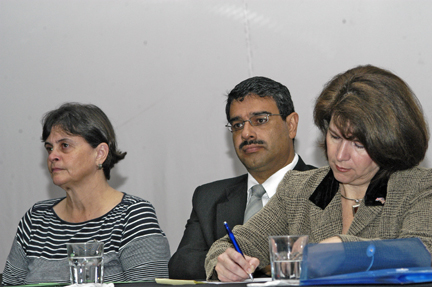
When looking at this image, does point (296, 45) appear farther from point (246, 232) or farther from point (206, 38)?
point (246, 232)

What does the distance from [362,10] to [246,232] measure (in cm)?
190

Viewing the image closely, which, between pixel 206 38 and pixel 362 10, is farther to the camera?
pixel 206 38

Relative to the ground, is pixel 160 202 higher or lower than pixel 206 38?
lower

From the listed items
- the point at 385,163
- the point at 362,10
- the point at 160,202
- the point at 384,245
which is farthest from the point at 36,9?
the point at 384,245

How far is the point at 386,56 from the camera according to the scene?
115 inches

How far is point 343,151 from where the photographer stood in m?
1.44

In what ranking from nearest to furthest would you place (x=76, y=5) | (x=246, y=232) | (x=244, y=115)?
(x=246, y=232) → (x=244, y=115) → (x=76, y=5)

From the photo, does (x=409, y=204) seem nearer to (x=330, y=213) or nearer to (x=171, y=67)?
(x=330, y=213)

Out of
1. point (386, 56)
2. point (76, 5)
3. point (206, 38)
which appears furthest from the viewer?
point (76, 5)

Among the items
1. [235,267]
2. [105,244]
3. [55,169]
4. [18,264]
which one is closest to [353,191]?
[235,267]

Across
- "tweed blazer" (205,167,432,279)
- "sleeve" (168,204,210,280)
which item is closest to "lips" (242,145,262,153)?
"sleeve" (168,204,210,280)

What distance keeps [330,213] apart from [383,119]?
1.22 feet

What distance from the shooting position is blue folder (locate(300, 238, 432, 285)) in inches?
37.4

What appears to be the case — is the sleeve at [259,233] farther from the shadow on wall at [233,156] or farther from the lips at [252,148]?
the shadow on wall at [233,156]
